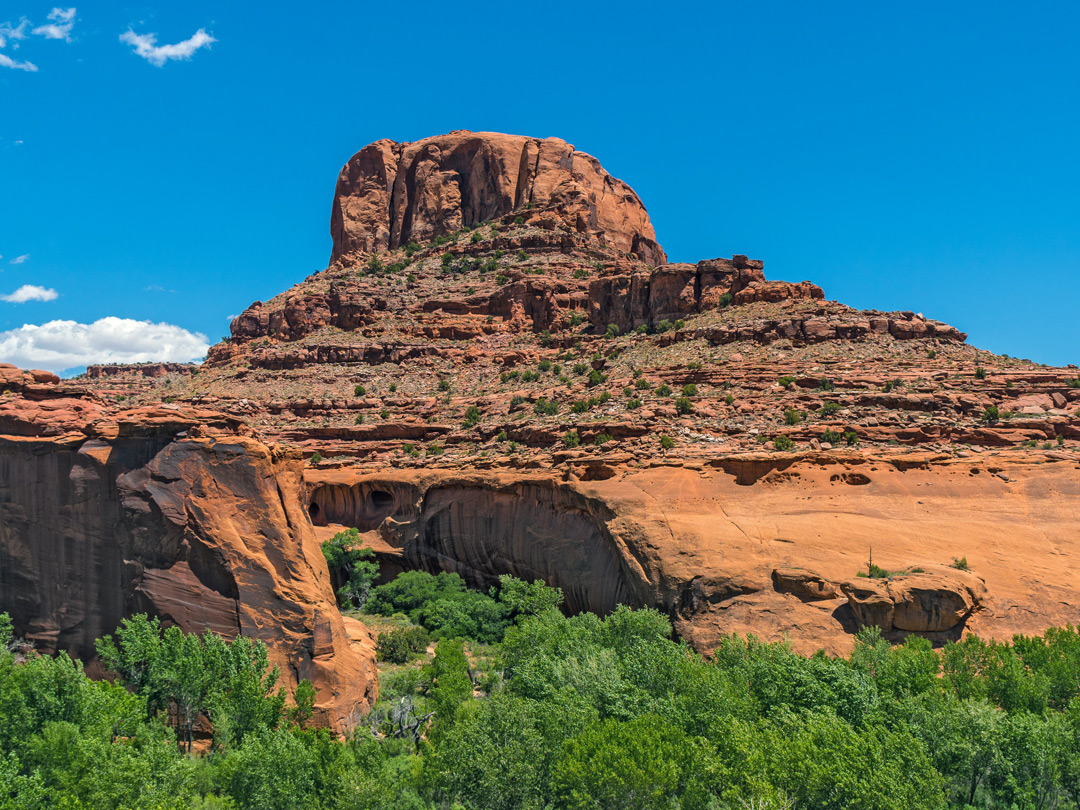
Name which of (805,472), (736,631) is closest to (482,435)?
(805,472)

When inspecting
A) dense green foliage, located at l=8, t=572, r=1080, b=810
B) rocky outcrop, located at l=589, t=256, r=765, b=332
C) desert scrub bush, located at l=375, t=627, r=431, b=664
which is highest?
rocky outcrop, located at l=589, t=256, r=765, b=332

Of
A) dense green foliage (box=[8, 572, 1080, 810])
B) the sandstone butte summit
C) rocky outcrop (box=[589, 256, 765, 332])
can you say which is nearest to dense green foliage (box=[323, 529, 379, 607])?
the sandstone butte summit

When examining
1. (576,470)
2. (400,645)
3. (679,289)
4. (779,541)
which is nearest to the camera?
(779,541)

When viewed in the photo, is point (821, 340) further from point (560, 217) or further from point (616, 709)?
point (560, 217)

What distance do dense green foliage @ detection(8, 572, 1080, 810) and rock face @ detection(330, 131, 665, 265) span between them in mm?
74691

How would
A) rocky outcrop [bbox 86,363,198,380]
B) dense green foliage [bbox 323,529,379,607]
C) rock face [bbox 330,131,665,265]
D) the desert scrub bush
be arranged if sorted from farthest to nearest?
rocky outcrop [bbox 86,363,198,380], rock face [bbox 330,131,665,265], dense green foliage [bbox 323,529,379,607], the desert scrub bush

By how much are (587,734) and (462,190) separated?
285 ft

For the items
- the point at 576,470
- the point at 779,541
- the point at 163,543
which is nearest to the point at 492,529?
the point at 576,470

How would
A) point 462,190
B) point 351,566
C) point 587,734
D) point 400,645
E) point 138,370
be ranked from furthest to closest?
point 138,370 → point 462,190 → point 351,566 → point 400,645 → point 587,734

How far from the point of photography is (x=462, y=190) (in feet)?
304

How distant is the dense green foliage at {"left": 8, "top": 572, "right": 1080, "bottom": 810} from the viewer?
509 inches

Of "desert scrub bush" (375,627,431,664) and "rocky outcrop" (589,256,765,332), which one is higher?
"rocky outcrop" (589,256,765,332)

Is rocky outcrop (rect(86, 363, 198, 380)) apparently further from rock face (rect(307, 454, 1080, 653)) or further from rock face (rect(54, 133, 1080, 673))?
rock face (rect(307, 454, 1080, 653))

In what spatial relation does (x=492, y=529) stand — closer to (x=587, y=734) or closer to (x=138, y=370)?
(x=587, y=734)
